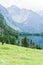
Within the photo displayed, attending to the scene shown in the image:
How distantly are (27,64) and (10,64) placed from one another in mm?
2068

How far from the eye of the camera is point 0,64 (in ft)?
73.5

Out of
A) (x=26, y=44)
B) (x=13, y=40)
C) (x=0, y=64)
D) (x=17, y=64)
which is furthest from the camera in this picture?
(x=13, y=40)

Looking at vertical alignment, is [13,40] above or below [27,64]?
above

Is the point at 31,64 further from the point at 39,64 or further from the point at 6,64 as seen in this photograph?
the point at 6,64

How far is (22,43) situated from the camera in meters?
69.6

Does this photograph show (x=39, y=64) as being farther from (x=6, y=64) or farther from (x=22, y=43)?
(x=22, y=43)

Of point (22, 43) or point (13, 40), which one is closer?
point (22, 43)

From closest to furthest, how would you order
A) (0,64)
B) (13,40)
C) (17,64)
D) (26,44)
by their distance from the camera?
(0,64) → (17,64) → (26,44) → (13,40)

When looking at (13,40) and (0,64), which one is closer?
(0,64)

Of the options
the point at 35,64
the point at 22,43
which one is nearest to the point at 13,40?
the point at 22,43

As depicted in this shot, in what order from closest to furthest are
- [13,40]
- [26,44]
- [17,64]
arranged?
[17,64] < [26,44] < [13,40]

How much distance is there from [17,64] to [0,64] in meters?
2.29

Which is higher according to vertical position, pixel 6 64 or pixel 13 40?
pixel 13 40

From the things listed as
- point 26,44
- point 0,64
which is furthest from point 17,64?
point 26,44
